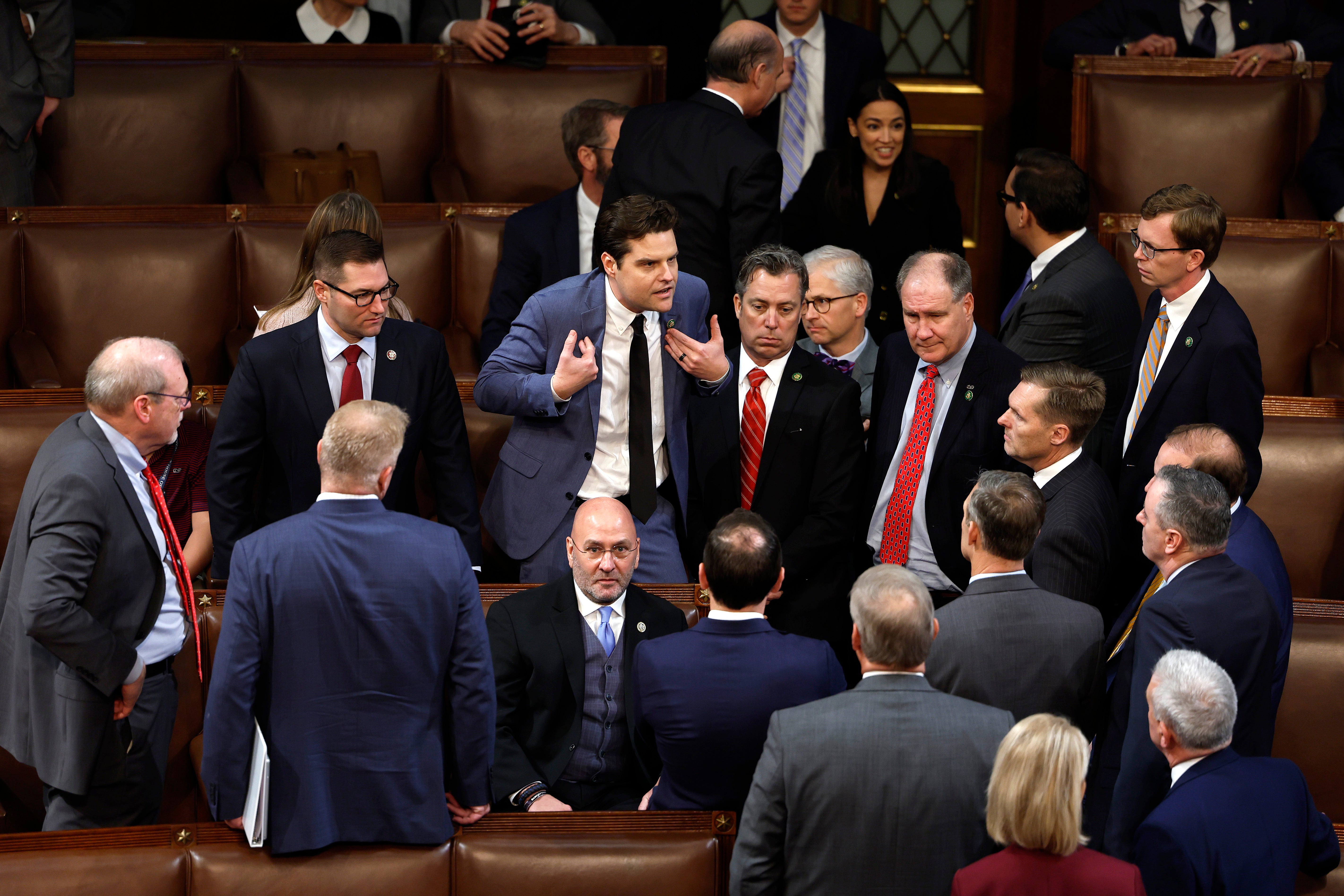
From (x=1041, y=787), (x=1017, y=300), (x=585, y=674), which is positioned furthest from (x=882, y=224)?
(x=1041, y=787)

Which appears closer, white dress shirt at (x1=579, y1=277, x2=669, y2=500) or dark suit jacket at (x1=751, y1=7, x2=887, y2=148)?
white dress shirt at (x1=579, y1=277, x2=669, y2=500)

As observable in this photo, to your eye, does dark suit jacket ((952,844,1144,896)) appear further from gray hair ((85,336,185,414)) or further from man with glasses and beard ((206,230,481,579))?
gray hair ((85,336,185,414))

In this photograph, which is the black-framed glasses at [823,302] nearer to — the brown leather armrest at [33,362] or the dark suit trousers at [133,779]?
the dark suit trousers at [133,779]

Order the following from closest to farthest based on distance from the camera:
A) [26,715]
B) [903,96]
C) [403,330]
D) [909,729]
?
1. [909,729]
2. [26,715]
3. [403,330]
4. [903,96]

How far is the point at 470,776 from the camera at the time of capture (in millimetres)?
2506

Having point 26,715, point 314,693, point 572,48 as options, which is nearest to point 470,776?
point 314,693

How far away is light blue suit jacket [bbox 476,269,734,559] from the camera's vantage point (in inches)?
127

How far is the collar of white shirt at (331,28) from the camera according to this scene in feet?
16.9

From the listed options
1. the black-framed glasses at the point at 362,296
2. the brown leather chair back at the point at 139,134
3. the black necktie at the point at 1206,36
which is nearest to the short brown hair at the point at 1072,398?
the black-framed glasses at the point at 362,296

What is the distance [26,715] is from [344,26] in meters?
3.20

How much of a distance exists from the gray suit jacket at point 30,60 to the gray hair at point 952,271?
278 cm

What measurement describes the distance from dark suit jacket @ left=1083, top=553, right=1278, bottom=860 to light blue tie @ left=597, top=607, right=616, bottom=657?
3.37 ft

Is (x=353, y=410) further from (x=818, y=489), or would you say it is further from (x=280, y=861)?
(x=818, y=489)

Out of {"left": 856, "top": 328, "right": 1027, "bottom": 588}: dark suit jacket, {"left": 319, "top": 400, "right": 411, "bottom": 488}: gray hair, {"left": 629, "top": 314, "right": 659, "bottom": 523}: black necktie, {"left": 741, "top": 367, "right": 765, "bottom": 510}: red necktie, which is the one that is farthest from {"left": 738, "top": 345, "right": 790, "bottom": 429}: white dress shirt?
{"left": 319, "top": 400, "right": 411, "bottom": 488}: gray hair
